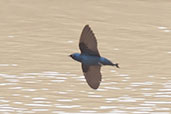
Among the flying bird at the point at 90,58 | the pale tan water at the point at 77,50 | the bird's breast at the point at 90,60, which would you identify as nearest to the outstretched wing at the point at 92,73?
the flying bird at the point at 90,58

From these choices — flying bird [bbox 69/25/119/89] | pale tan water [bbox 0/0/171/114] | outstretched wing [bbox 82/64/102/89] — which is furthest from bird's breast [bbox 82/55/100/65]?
pale tan water [bbox 0/0/171/114]

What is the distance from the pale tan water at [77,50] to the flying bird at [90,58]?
3.73 m

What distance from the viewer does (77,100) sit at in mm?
13172

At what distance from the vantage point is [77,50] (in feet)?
54.4

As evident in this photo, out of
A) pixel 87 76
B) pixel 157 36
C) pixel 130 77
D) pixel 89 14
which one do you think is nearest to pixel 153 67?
pixel 130 77

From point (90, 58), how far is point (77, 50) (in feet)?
26.1

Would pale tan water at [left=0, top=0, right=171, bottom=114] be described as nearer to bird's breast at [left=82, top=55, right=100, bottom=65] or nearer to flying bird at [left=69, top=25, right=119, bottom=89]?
flying bird at [left=69, top=25, right=119, bottom=89]

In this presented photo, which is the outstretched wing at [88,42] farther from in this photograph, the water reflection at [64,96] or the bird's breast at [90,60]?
the water reflection at [64,96]

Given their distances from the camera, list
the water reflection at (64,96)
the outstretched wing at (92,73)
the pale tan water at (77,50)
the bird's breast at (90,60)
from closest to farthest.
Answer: the bird's breast at (90,60) → the outstretched wing at (92,73) → the water reflection at (64,96) → the pale tan water at (77,50)

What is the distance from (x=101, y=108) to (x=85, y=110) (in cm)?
31

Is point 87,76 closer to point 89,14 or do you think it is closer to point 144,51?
point 144,51

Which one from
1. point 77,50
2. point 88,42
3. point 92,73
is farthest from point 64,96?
point 88,42

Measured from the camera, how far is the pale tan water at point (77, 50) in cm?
1311

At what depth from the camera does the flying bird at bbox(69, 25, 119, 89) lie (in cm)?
859
